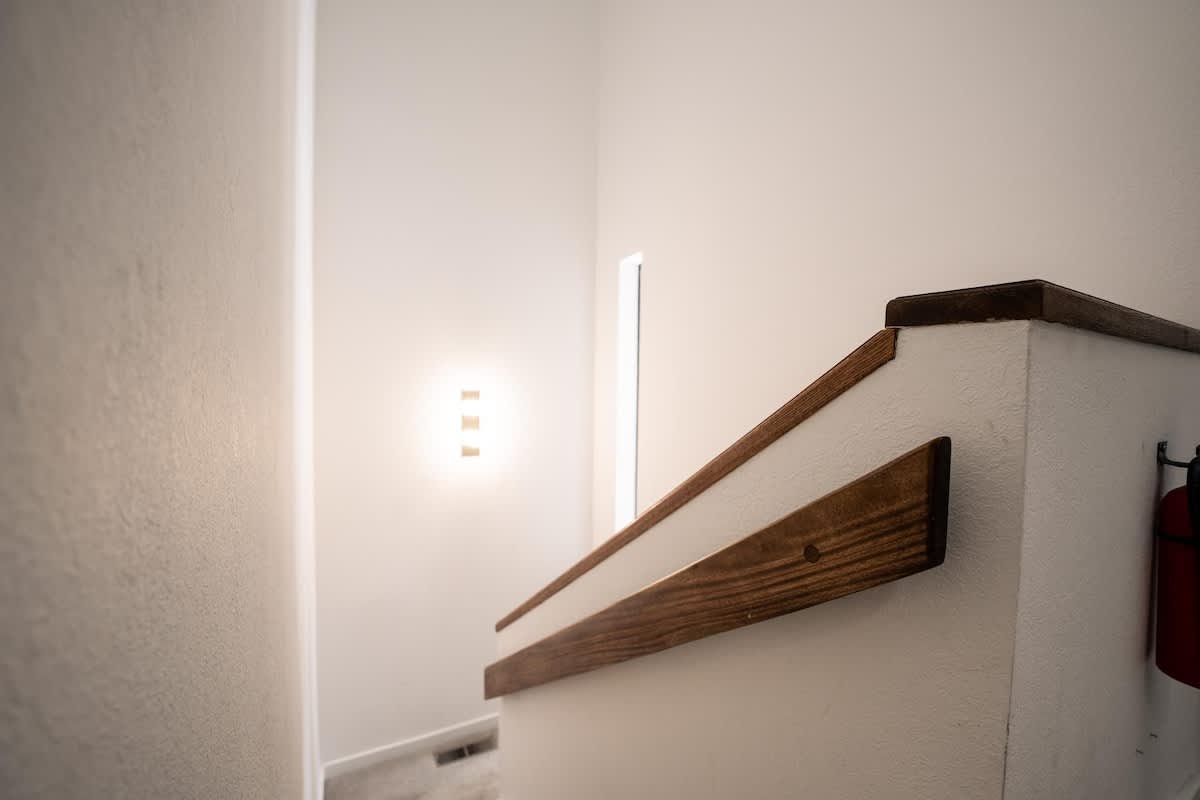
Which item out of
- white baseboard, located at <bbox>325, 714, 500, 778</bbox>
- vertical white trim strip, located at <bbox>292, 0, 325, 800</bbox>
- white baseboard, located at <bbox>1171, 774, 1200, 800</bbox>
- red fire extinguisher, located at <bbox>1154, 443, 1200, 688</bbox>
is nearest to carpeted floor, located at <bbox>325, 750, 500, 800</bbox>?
white baseboard, located at <bbox>325, 714, 500, 778</bbox>

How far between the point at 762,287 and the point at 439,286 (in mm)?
1667

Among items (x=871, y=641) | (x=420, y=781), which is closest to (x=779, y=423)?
(x=871, y=641)

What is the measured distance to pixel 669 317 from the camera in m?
2.79

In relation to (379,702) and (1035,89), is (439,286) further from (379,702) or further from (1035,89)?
(1035,89)

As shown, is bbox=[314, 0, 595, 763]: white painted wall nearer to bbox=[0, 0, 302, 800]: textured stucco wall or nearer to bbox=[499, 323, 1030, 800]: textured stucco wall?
bbox=[499, 323, 1030, 800]: textured stucco wall

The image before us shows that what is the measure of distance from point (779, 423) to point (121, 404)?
70cm

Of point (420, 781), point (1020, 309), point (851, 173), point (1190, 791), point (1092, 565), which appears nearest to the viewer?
point (1020, 309)

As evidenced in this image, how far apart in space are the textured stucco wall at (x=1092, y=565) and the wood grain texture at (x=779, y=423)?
0.50 feet

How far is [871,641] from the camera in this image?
2.22ft

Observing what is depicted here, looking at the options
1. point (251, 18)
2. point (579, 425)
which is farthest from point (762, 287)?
point (251, 18)

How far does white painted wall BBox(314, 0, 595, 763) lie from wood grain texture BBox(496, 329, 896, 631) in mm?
1944

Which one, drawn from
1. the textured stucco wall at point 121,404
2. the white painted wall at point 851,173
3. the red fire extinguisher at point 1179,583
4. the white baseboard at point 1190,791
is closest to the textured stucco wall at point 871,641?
the red fire extinguisher at point 1179,583

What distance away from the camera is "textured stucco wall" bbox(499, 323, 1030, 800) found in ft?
1.83

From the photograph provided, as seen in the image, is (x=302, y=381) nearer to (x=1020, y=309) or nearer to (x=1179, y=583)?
→ (x=1020, y=309)
